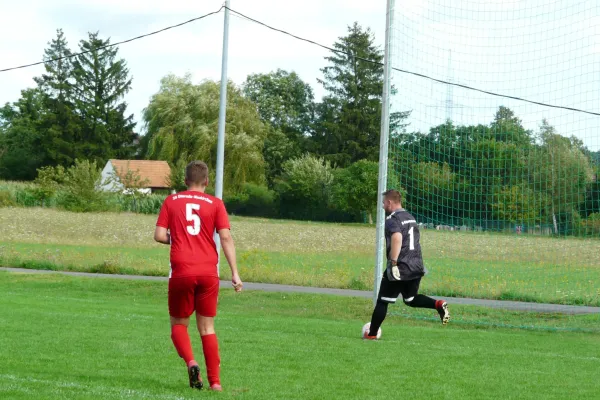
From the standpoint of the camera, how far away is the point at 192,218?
7.09 metres

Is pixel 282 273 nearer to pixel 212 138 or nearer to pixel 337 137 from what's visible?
pixel 212 138

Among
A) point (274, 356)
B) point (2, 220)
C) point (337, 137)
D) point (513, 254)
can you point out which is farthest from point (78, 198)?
point (274, 356)

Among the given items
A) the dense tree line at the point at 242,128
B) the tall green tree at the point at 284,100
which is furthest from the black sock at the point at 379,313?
the tall green tree at the point at 284,100

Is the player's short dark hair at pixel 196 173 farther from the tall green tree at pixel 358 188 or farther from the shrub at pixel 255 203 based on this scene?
the shrub at pixel 255 203

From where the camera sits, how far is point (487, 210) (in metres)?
15.2

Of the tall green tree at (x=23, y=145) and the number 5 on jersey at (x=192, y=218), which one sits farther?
the tall green tree at (x=23, y=145)

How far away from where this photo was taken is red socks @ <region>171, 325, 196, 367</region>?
23.3 ft

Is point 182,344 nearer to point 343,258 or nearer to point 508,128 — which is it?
point 508,128

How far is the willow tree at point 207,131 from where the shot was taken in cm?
6912

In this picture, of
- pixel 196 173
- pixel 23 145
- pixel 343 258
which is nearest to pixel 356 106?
pixel 23 145

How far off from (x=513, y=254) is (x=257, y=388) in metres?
10.4

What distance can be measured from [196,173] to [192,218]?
412mm

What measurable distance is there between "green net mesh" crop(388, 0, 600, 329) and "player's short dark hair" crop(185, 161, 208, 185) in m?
8.78

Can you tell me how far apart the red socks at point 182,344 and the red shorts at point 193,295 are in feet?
0.39
